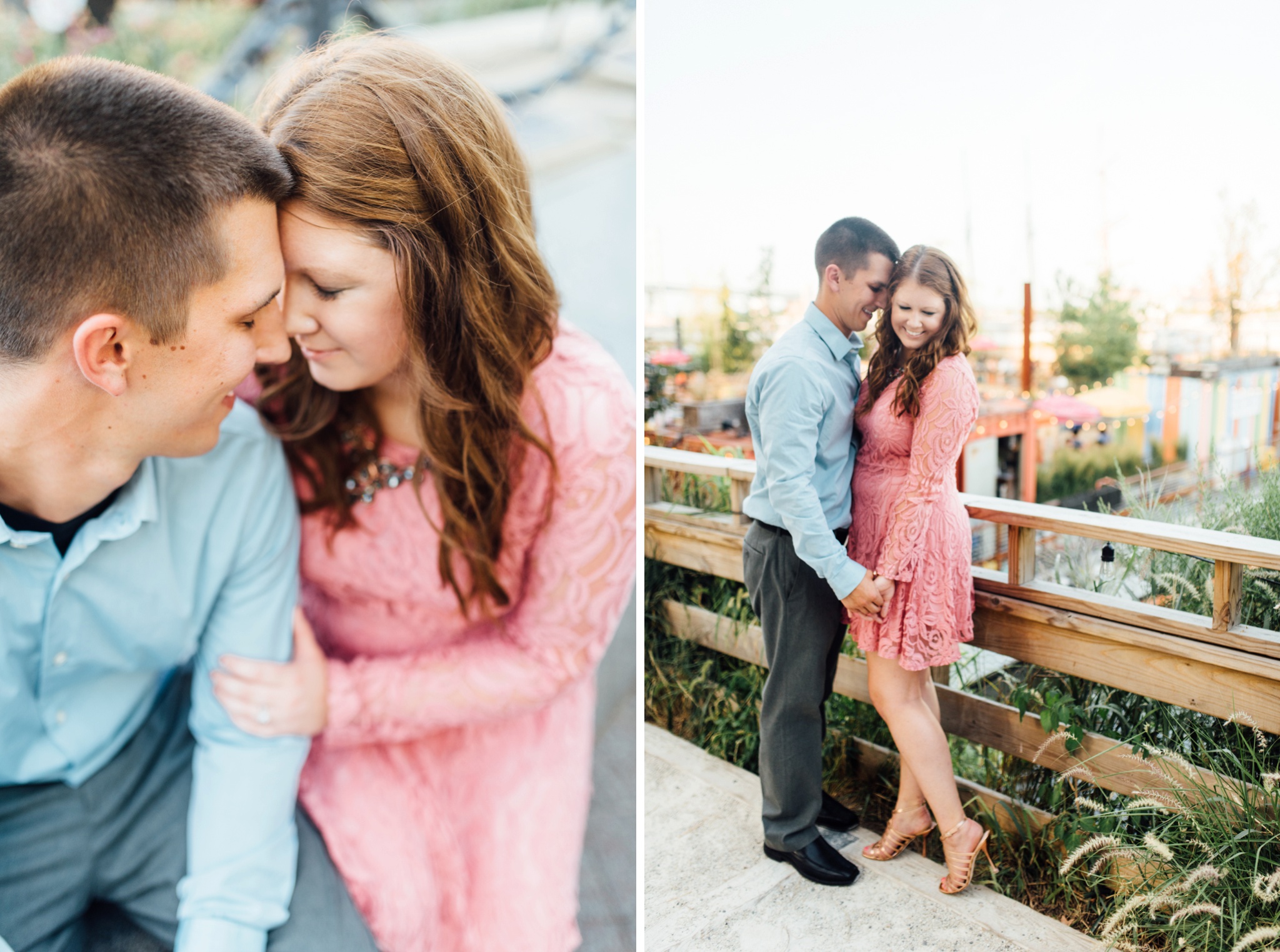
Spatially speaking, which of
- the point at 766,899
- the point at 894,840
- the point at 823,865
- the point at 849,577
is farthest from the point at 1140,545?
the point at 766,899

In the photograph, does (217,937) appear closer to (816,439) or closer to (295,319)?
(295,319)

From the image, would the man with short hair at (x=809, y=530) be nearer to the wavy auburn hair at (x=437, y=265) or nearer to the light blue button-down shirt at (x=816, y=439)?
the light blue button-down shirt at (x=816, y=439)

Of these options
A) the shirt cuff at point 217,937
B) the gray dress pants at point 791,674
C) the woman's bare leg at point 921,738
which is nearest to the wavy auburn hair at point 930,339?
the gray dress pants at point 791,674

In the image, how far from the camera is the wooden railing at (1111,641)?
4.00 ft

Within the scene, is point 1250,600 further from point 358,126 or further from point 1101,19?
point 358,126

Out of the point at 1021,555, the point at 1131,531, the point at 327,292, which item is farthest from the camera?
the point at 1021,555

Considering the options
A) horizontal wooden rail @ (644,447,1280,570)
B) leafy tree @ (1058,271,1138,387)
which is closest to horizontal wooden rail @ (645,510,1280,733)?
horizontal wooden rail @ (644,447,1280,570)

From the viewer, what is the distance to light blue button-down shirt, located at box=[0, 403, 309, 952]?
110cm

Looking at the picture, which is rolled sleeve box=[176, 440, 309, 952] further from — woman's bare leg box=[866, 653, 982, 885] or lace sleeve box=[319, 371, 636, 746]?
woman's bare leg box=[866, 653, 982, 885]

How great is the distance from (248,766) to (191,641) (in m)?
0.19

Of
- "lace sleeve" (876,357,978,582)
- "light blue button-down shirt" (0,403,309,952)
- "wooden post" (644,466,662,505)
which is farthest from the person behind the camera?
"wooden post" (644,466,662,505)

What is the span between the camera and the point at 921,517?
4.45 feet

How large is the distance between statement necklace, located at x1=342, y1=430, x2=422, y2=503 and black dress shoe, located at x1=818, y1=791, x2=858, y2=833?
3.20 feet

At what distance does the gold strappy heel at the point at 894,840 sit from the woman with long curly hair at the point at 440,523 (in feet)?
1.74
